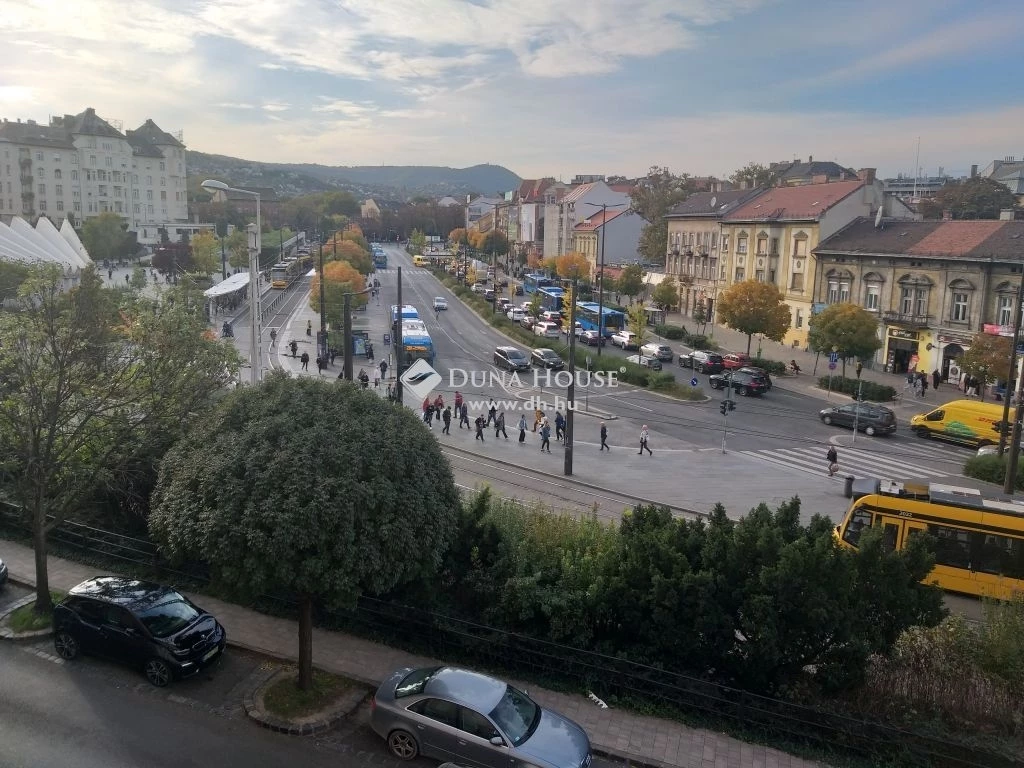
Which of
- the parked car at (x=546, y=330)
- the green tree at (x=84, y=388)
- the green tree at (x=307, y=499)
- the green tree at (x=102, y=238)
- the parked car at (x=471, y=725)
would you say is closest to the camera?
the parked car at (x=471, y=725)

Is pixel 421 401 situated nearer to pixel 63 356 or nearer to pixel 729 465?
pixel 729 465

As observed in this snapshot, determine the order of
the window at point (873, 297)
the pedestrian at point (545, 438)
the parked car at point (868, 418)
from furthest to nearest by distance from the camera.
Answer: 1. the window at point (873, 297)
2. the parked car at point (868, 418)
3. the pedestrian at point (545, 438)

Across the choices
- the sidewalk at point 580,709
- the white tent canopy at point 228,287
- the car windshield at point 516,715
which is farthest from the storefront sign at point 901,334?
the car windshield at point 516,715

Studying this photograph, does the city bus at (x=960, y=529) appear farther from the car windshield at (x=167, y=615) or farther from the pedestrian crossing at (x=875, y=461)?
the car windshield at (x=167, y=615)

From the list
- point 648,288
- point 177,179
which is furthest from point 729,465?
point 177,179

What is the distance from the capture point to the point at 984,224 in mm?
39844

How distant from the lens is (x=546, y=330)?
49812mm

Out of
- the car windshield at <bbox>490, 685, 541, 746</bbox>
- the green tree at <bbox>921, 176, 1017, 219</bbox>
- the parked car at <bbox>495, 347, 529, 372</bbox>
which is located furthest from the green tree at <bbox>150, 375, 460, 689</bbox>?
the green tree at <bbox>921, 176, 1017, 219</bbox>

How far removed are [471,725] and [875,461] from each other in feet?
72.8

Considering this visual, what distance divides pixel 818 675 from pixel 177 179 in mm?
113580

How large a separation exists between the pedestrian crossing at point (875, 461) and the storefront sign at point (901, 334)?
1378 centimetres

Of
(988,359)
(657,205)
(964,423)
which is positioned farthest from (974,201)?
(964,423)

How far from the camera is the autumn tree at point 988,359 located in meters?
31.4

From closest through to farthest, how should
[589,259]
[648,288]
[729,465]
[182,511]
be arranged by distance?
[182,511]
[729,465]
[648,288]
[589,259]
